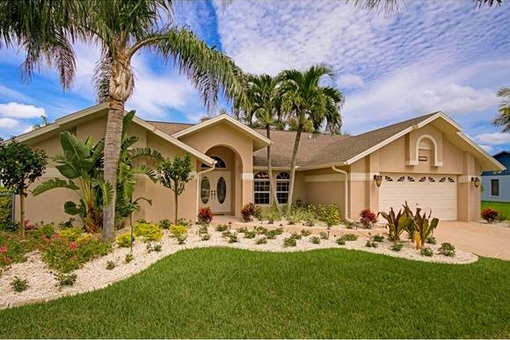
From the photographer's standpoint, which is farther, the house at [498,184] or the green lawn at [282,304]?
the house at [498,184]

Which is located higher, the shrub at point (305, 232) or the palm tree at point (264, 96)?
the palm tree at point (264, 96)

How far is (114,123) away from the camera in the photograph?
29.2 ft

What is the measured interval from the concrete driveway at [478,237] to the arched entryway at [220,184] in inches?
402

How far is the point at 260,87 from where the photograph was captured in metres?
14.4

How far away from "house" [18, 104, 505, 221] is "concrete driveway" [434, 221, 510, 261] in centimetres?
165

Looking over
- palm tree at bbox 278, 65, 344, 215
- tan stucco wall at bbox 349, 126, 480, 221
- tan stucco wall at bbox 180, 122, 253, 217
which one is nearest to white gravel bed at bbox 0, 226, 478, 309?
tan stucco wall at bbox 349, 126, 480, 221

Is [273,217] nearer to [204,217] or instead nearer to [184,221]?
[204,217]

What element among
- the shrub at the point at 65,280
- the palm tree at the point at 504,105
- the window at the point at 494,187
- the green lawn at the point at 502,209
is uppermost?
the palm tree at the point at 504,105

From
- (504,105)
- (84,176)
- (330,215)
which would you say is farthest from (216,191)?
(504,105)

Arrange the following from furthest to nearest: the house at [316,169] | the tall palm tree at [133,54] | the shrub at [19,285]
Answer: the house at [316,169] < the tall palm tree at [133,54] < the shrub at [19,285]

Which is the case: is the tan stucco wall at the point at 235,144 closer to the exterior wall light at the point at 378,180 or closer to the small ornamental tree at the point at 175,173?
the small ornamental tree at the point at 175,173

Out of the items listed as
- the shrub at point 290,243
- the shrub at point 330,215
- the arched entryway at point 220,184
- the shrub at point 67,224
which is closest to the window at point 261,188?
the arched entryway at point 220,184

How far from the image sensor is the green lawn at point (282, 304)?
177 inches

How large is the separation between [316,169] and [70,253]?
13.0m
